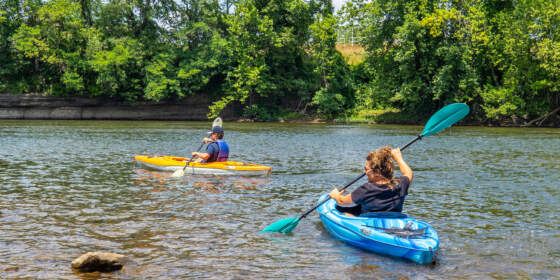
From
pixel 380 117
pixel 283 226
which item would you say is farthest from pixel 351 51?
pixel 283 226

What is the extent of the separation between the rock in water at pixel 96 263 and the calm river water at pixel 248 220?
0.12 metres

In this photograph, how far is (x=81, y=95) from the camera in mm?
49719

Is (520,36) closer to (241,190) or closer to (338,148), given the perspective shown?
(338,148)

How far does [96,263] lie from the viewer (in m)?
6.08

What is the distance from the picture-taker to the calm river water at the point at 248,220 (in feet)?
21.1

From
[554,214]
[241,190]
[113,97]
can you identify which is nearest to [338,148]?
[241,190]

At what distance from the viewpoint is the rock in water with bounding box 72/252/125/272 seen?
19.9ft

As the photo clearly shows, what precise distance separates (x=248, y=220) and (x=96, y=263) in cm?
318

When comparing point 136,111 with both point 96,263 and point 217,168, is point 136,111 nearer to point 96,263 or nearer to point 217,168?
point 217,168

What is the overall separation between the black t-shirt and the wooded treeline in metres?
35.2

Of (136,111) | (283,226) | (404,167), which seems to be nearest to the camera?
(404,167)

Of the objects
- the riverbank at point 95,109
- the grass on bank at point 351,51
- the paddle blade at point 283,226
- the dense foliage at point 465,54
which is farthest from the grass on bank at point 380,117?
the paddle blade at point 283,226

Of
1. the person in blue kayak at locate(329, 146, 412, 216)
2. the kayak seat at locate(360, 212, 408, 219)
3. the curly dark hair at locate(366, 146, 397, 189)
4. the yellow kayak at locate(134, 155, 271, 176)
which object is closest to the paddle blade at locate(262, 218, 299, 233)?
the person in blue kayak at locate(329, 146, 412, 216)

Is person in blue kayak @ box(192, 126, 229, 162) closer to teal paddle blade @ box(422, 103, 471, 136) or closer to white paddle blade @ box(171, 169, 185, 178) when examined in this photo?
white paddle blade @ box(171, 169, 185, 178)
